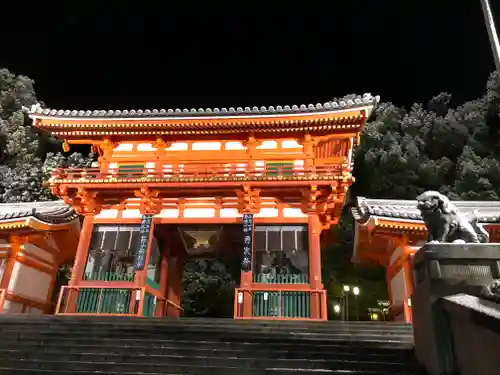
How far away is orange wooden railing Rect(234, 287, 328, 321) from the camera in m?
12.2

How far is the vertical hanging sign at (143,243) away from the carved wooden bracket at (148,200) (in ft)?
0.75

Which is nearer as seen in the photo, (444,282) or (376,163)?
(444,282)

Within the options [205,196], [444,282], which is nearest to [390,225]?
[205,196]

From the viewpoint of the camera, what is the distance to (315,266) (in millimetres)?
13102

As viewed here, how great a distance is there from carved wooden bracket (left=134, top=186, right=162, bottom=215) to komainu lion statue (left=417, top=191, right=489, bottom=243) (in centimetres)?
1031

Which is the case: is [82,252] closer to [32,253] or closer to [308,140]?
[32,253]

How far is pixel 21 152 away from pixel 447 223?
118 feet

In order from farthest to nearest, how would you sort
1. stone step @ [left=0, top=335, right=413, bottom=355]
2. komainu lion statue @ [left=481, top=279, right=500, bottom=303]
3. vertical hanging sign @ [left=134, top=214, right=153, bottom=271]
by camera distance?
vertical hanging sign @ [left=134, top=214, right=153, bottom=271], stone step @ [left=0, top=335, right=413, bottom=355], komainu lion statue @ [left=481, top=279, right=500, bottom=303]

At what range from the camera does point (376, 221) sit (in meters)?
14.2

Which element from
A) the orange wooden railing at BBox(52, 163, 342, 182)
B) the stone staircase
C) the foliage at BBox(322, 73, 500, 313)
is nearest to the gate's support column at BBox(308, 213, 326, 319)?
the orange wooden railing at BBox(52, 163, 342, 182)

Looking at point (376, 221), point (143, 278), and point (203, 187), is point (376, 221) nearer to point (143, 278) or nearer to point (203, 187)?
point (203, 187)

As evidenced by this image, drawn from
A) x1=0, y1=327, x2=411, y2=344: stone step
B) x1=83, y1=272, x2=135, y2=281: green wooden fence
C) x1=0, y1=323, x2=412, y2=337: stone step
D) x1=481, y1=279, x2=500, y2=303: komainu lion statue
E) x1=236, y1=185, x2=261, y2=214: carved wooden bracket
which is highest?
x1=236, y1=185, x2=261, y2=214: carved wooden bracket

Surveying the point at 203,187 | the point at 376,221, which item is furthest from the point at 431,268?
the point at 203,187

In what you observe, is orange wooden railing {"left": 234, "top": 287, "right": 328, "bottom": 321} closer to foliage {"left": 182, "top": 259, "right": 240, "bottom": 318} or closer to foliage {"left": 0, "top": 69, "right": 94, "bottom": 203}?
foliage {"left": 182, "top": 259, "right": 240, "bottom": 318}
